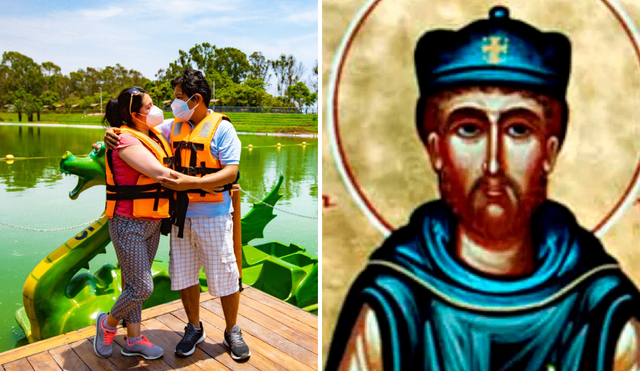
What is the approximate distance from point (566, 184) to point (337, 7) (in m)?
0.59

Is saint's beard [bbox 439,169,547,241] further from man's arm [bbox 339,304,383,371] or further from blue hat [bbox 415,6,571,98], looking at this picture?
man's arm [bbox 339,304,383,371]

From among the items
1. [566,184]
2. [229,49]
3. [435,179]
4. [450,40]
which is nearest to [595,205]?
[566,184]

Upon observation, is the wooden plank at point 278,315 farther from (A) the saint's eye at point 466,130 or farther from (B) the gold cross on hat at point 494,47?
(B) the gold cross on hat at point 494,47

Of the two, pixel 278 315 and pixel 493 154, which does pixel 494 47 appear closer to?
pixel 493 154

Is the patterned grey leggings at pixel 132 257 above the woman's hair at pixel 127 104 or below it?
below

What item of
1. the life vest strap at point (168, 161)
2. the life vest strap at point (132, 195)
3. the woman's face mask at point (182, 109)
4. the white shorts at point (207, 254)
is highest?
the woman's face mask at point (182, 109)

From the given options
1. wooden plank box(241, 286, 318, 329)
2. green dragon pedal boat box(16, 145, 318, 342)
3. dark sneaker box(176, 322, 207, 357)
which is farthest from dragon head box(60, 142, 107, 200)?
dark sneaker box(176, 322, 207, 357)

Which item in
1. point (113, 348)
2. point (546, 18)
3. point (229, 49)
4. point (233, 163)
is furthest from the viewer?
point (229, 49)

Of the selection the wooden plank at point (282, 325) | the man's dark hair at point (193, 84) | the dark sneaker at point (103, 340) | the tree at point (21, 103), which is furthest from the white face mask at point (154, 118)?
the tree at point (21, 103)

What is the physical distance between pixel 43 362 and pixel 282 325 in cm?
96

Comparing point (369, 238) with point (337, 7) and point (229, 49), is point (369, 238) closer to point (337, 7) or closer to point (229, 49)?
point (337, 7)

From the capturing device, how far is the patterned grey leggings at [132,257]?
1.91 meters

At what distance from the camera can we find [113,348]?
6.93 feet

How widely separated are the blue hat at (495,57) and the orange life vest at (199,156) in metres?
1.05
